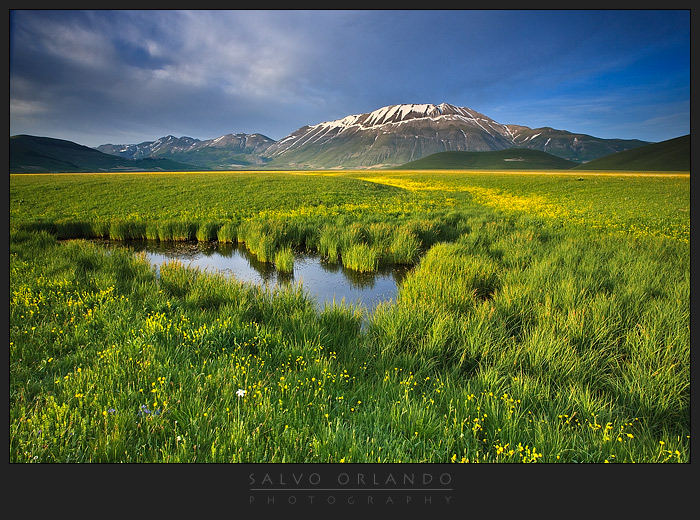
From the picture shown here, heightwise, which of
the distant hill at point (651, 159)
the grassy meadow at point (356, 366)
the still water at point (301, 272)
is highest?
the distant hill at point (651, 159)

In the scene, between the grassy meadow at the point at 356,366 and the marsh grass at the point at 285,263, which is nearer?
the grassy meadow at the point at 356,366

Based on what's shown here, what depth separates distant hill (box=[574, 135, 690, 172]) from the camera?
449 ft

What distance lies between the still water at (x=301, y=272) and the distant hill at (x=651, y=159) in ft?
586

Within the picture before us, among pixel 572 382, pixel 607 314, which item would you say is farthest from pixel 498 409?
pixel 607 314

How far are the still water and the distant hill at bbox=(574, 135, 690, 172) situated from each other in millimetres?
178540

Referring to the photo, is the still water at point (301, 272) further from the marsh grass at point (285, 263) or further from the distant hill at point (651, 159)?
the distant hill at point (651, 159)

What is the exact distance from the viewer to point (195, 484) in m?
1.67

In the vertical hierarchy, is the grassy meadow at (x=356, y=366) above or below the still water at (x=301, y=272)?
above

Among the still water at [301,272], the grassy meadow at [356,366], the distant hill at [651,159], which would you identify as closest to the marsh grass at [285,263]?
the still water at [301,272]

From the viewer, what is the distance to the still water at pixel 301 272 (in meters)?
8.31

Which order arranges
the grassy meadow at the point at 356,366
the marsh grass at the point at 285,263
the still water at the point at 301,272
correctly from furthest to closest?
the marsh grass at the point at 285,263 → the still water at the point at 301,272 → the grassy meadow at the point at 356,366

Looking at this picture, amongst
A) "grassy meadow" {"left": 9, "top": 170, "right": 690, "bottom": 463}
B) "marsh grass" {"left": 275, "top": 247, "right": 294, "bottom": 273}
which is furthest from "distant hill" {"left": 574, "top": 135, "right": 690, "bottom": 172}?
"marsh grass" {"left": 275, "top": 247, "right": 294, "bottom": 273}

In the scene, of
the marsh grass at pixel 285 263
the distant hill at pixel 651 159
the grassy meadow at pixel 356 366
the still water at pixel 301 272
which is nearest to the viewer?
the grassy meadow at pixel 356 366

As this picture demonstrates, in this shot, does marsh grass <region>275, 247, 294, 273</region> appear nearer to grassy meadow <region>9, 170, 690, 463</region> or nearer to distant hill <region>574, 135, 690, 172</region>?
grassy meadow <region>9, 170, 690, 463</region>
